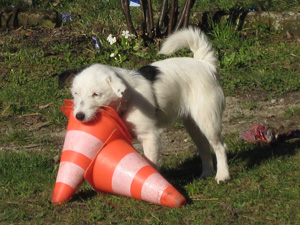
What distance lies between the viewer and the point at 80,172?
4664mm

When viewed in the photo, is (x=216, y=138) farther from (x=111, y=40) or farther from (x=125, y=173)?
(x=111, y=40)

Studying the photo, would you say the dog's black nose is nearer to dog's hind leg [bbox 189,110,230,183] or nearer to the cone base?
the cone base

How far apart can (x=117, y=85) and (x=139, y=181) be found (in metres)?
0.80

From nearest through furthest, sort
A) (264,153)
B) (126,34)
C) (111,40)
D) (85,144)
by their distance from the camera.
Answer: (85,144)
(264,153)
(111,40)
(126,34)

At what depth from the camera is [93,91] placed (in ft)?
15.4

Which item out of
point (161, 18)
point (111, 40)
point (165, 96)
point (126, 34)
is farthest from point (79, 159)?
point (161, 18)

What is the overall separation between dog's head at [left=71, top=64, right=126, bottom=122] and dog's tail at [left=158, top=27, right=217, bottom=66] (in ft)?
3.14

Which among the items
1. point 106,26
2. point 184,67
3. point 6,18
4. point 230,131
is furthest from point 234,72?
point 6,18

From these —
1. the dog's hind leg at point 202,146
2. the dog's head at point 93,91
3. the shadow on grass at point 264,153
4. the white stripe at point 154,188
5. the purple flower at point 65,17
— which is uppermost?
the dog's head at point 93,91

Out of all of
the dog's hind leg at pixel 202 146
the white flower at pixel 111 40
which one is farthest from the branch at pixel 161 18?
the dog's hind leg at pixel 202 146

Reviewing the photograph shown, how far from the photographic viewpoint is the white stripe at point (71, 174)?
4652mm

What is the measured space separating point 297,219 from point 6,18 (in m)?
7.03

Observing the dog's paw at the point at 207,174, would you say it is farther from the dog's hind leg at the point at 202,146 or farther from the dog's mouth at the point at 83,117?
the dog's mouth at the point at 83,117

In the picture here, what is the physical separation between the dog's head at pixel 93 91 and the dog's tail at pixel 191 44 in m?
0.96
